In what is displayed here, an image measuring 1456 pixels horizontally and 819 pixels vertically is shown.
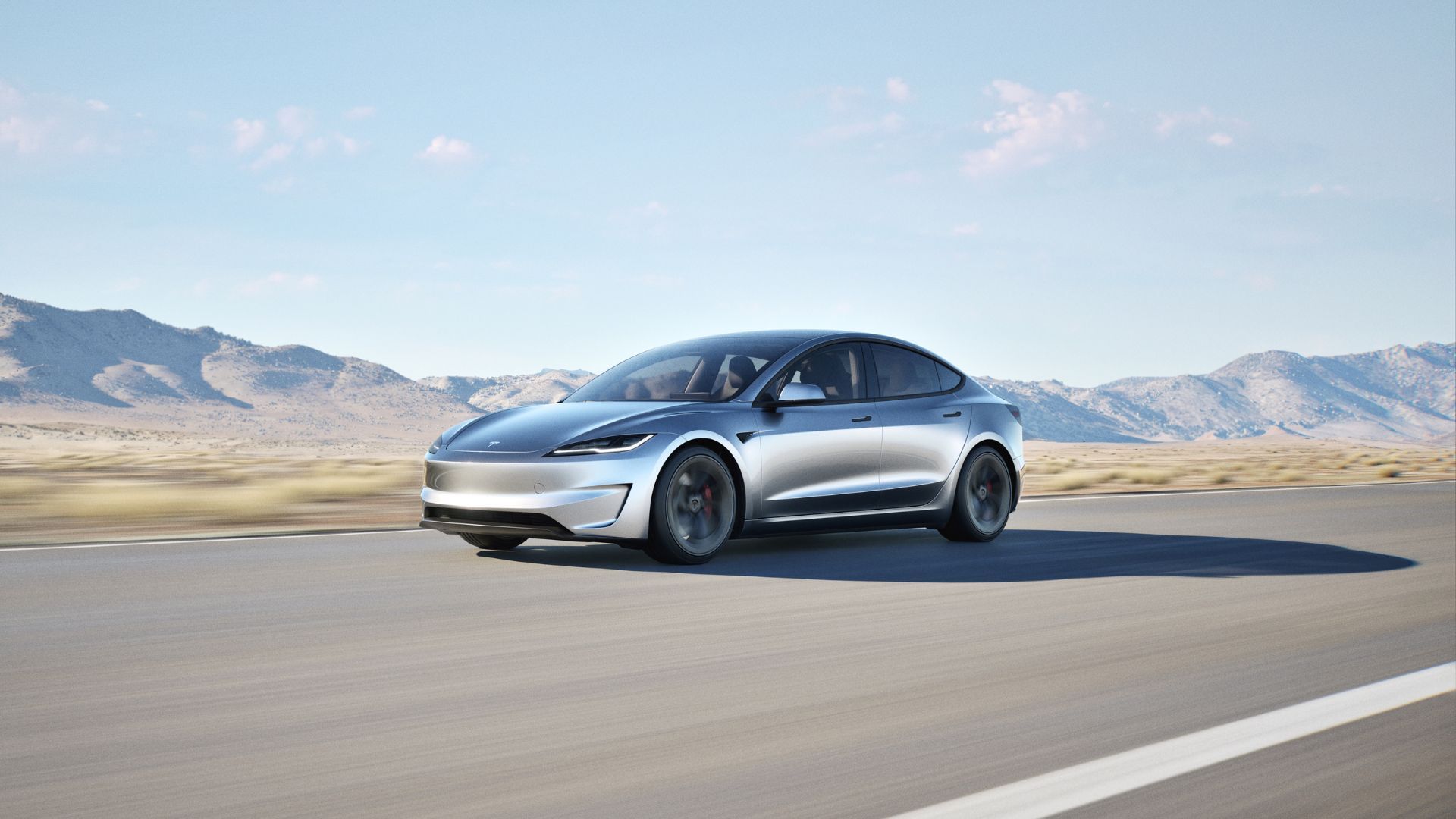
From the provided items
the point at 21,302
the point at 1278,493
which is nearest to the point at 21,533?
the point at 1278,493

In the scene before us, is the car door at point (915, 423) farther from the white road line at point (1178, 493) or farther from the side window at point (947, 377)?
the white road line at point (1178, 493)

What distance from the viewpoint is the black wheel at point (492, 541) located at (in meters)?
10.3

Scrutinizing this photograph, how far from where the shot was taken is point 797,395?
10.1 meters

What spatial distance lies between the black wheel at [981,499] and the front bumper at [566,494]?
2.99m

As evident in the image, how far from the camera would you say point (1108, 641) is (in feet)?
22.2

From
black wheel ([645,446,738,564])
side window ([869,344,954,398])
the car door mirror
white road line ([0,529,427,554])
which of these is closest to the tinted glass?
side window ([869,344,954,398])

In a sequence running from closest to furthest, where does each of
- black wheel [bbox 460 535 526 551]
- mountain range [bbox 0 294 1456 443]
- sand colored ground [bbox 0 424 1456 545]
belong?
1. black wheel [bbox 460 535 526 551]
2. sand colored ground [bbox 0 424 1456 545]
3. mountain range [bbox 0 294 1456 443]

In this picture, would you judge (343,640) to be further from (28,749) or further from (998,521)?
(998,521)

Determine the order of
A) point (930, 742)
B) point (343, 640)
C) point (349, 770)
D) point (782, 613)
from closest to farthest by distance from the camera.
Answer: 1. point (349, 770)
2. point (930, 742)
3. point (343, 640)
4. point (782, 613)

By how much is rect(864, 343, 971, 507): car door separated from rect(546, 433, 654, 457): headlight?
227 centimetres

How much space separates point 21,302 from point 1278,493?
18481 centimetres

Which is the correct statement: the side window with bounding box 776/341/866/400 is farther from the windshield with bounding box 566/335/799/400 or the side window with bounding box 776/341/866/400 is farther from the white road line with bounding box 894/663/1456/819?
the white road line with bounding box 894/663/1456/819

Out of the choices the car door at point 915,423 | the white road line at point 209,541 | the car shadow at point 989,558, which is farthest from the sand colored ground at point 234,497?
the car door at point 915,423

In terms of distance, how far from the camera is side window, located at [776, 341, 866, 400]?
1076cm
